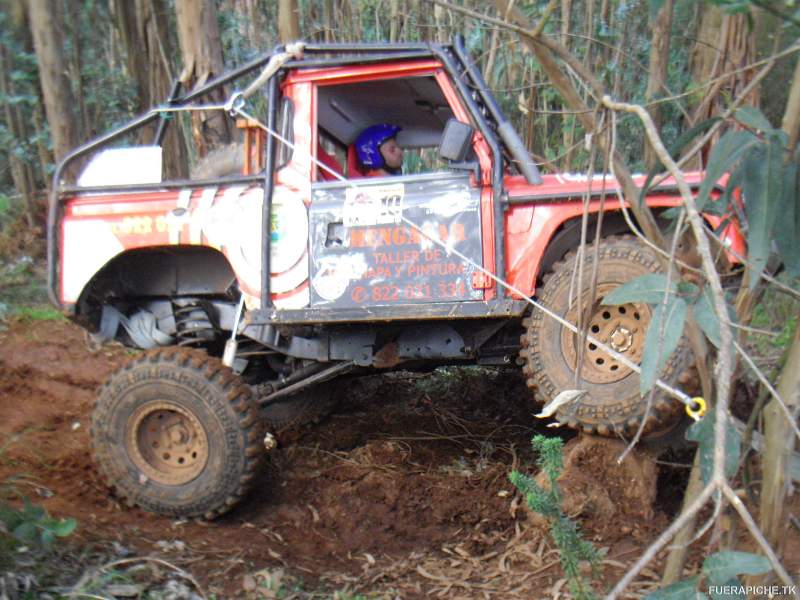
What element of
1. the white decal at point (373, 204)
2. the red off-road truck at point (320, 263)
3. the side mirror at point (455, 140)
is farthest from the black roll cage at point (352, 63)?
the white decal at point (373, 204)

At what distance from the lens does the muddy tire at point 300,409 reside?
229 inches

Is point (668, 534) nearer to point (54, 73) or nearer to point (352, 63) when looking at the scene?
point (352, 63)

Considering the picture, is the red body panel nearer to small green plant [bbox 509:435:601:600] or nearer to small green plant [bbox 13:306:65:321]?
small green plant [bbox 509:435:601:600]

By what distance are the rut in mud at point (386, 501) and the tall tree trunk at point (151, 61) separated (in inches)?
166

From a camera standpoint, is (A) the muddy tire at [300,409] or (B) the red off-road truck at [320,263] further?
(A) the muddy tire at [300,409]

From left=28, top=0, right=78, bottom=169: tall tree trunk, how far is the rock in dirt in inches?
317

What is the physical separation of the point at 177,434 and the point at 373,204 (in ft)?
5.21

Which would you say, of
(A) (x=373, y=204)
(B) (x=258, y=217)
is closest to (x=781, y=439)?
(A) (x=373, y=204)

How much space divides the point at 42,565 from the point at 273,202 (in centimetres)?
200

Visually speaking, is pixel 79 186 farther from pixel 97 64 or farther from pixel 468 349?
pixel 97 64

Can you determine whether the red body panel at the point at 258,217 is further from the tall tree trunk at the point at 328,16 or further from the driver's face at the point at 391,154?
the tall tree trunk at the point at 328,16

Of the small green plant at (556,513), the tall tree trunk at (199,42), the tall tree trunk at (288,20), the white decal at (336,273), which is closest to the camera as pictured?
the small green plant at (556,513)

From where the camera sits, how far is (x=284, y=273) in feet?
14.8

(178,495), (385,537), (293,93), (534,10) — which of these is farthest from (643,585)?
(534,10)
